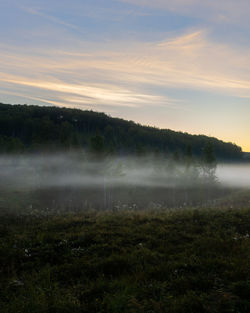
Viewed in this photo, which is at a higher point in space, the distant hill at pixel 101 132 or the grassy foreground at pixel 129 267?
the distant hill at pixel 101 132

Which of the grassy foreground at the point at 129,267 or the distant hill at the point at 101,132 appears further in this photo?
the distant hill at the point at 101,132

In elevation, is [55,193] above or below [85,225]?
below

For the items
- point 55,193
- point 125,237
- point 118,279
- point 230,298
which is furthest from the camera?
point 55,193

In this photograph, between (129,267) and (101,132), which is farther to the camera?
(101,132)

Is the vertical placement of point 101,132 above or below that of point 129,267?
above

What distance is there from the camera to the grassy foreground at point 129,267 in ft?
19.5

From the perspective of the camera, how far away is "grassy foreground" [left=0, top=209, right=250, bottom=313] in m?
5.94

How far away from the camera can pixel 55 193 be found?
4662cm

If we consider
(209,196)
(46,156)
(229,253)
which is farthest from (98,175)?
(229,253)

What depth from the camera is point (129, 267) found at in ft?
27.8

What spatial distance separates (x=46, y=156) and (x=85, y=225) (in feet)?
140

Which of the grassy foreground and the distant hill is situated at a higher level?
the distant hill

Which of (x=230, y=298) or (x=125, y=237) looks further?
(x=125, y=237)

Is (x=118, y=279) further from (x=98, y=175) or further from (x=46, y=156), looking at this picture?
(x=46, y=156)
